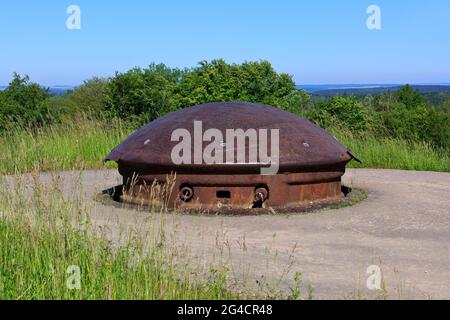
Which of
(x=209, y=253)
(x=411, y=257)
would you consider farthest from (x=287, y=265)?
(x=411, y=257)

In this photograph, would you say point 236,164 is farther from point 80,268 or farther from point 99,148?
point 99,148

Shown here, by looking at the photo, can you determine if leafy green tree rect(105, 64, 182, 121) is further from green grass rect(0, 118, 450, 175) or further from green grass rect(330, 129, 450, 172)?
green grass rect(330, 129, 450, 172)

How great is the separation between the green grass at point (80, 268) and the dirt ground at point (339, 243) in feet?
0.89

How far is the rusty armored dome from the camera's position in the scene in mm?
6691

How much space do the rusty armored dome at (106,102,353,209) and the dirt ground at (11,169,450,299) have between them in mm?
396

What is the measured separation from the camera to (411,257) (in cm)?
492

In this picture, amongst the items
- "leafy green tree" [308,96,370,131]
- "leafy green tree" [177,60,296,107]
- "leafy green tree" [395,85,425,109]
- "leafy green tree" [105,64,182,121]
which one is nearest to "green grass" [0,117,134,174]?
"leafy green tree" [105,64,182,121]

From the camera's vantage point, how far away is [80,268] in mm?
4156

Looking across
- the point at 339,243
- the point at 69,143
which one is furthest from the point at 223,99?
the point at 339,243

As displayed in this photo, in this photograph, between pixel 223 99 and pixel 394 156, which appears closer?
pixel 394 156

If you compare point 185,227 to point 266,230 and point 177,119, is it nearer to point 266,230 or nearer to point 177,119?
point 266,230

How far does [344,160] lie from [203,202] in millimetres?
1828

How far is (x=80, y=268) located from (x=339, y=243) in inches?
91.2
